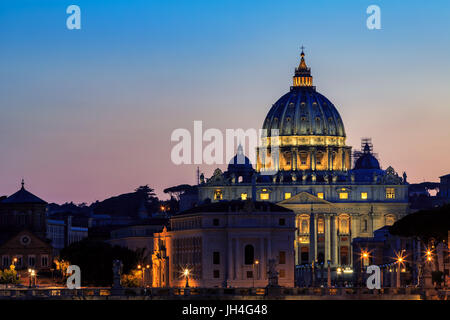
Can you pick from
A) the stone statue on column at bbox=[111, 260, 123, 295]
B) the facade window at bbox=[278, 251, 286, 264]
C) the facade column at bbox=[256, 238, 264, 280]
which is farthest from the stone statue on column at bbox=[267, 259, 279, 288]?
the facade column at bbox=[256, 238, 264, 280]

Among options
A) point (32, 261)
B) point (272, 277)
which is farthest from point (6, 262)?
point (272, 277)

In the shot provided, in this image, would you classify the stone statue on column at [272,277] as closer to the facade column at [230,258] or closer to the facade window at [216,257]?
the facade column at [230,258]

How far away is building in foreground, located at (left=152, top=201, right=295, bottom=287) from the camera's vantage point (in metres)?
189

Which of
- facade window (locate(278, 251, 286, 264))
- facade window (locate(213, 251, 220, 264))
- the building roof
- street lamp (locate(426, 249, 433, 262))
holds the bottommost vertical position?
street lamp (locate(426, 249, 433, 262))

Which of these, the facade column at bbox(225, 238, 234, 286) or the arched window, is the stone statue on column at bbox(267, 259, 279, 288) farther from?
the facade column at bbox(225, 238, 234, 286)

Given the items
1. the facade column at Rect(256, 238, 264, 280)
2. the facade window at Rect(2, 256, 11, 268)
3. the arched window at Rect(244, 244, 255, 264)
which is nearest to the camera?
the facade column at Rect(256, 238, 264, 280)

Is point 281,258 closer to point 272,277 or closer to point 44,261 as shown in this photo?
point 44,261

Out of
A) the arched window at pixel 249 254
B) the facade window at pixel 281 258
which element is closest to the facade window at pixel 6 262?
the arched window at pixel 249 254

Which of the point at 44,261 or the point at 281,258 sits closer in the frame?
the point at 281,258

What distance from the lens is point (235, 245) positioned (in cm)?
19100

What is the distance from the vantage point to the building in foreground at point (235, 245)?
18875cm

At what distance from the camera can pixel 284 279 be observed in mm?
183375

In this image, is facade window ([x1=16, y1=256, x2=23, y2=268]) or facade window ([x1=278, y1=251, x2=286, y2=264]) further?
facade window ([x1=16, y1=256, x2=23, y2=268])
